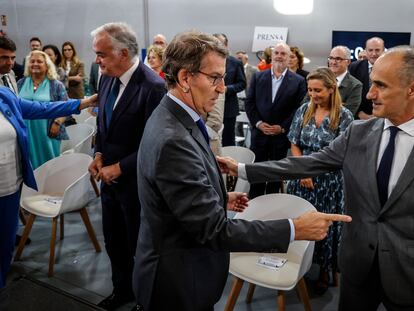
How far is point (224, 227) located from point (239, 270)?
3.64ft

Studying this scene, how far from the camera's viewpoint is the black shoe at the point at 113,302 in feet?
8.89

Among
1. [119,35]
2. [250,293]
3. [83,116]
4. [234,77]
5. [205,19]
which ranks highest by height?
[205,19]

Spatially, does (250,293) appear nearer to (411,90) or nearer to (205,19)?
(411,90)

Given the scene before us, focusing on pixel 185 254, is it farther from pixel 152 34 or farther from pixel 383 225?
pixel 152 34

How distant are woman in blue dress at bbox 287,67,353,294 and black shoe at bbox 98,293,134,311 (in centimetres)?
138

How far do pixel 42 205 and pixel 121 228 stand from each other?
96 cm

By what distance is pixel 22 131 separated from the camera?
248 cm

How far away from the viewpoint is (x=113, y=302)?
272cm

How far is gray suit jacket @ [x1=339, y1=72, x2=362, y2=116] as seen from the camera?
3.76 metres

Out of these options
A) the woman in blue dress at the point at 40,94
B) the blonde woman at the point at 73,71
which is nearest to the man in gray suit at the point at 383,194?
the woman in blue dress at the point at 40,94

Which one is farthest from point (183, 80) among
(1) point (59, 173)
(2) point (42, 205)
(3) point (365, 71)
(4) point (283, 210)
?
(3) point (365, 71)

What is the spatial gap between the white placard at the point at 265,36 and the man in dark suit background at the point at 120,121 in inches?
219

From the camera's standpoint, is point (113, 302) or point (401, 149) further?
point (113, 302)

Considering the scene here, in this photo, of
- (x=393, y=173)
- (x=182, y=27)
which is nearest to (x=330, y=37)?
(x=182, y=27)
